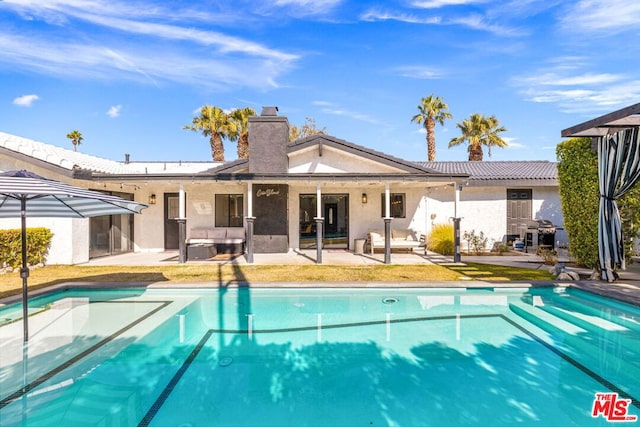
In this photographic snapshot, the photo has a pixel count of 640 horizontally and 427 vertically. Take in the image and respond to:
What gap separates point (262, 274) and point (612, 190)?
9.67 m

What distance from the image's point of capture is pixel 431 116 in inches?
1214

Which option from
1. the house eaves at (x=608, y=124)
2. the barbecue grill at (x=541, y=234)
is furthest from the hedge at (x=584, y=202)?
the barbecue grill at (x=541, y=234)

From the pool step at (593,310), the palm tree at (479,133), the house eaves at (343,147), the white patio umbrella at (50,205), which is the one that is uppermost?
the palm tree at (479,133)

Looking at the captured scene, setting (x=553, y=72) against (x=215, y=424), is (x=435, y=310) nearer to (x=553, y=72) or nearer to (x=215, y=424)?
(x=215, y=424)

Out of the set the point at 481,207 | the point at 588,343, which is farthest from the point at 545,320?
the point at 481,207

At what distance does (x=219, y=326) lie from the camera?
646cm

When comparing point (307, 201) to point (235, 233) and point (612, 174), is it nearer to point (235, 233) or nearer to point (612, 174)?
point (235, 233)

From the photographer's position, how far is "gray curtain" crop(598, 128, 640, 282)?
26.1 feet

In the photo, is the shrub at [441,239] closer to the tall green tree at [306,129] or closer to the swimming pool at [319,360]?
the swimming pool at [319,360]

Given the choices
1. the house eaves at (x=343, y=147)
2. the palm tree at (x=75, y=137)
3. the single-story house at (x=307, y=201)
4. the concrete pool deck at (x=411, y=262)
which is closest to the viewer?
the concrete pool deck at (x=411, y=262)

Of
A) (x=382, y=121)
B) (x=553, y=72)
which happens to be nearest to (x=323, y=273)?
(x=553, y=72)

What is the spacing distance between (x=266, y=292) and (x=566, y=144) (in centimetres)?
1010

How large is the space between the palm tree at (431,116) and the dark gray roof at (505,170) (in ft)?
36.0

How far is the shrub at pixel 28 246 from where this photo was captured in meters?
9.95
